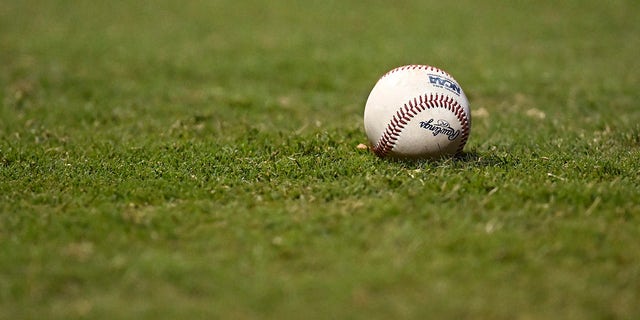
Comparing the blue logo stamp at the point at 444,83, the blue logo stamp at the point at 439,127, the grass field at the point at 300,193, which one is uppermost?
the blue logo stamp at the point at 444,83

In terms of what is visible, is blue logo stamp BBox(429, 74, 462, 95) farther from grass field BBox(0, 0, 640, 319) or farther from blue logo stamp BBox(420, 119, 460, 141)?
grass field BBox(0, 0, 640, 319)

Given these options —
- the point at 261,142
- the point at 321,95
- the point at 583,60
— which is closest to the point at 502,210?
the point at 261,142

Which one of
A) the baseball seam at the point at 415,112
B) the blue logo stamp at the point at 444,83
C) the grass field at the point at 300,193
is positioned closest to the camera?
the grass field at the point at 300,193

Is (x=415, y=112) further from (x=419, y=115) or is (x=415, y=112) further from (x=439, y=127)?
(x=439, y=127)

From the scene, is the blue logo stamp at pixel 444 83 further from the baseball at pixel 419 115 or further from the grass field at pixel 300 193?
the grass field at pixel 300 193

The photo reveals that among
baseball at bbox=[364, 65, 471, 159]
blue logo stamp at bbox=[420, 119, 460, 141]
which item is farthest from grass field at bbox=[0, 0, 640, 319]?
blue logo stamp at bbox=[420, 119, 460, 141]

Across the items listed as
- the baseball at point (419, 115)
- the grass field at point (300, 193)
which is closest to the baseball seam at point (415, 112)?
the baseball at point (419, 115)

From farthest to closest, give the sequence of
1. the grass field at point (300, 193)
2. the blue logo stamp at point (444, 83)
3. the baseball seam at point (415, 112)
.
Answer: the blue logo stamp at point (444, 83), the baseball seam at point (415, 112), the grass field at point (300, 193)

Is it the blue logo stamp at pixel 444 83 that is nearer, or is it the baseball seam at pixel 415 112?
the baseball seam at pixel 415 112
